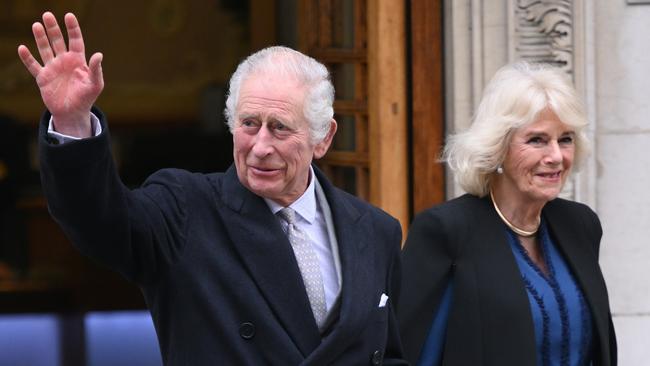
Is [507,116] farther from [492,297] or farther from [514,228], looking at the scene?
[492,297]

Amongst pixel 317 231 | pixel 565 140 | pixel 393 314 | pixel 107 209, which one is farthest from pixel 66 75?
pixel 565 140

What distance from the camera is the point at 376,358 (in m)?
3.72

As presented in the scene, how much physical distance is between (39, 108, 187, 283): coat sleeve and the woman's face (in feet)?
5.39

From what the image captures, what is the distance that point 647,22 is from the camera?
680 cm

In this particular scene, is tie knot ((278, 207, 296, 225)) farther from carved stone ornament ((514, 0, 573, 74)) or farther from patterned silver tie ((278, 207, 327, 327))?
carved stone ornament ((514, 0, 573, 74))

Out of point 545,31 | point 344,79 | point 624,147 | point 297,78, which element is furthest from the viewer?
point 344,79

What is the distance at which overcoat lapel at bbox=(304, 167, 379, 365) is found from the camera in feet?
11.7

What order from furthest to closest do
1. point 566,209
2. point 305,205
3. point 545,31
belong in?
1. point 545,31
2. point 566,209
3. point 305,205

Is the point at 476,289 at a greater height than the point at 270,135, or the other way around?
the point at 270,135

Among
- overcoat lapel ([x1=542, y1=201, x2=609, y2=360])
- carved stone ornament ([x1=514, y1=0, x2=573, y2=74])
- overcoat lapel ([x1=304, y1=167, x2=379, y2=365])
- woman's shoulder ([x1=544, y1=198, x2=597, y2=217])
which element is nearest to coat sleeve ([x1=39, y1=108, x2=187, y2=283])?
overcoat lapel ([x1=304, y1=167, x2=379, y2=365])

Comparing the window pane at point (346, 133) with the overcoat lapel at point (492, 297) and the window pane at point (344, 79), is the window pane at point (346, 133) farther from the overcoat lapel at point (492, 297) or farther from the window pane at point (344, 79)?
the overcoat lapel at point (492, 297)

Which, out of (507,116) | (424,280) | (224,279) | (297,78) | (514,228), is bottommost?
(424,280)

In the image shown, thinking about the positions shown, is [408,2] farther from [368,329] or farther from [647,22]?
[368,329]

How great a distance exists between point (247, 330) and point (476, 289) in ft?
4.76
